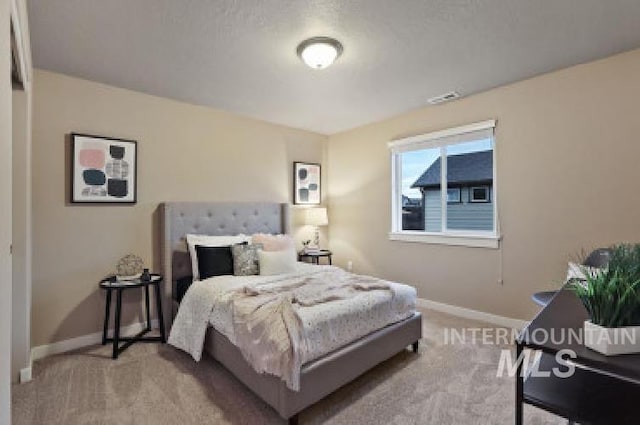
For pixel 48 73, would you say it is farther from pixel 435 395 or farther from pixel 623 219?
pixel 623 219

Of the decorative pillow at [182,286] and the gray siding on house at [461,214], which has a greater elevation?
the gray siding on house at [461,214]

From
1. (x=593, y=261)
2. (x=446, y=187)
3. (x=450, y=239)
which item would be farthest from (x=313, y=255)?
(x=593, y=261)

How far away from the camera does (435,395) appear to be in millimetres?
2096

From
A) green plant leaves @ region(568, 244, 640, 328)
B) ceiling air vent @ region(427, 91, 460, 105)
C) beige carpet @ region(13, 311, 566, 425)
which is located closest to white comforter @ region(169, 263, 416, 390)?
beige carpet @ region(13, 311, 566, 425)

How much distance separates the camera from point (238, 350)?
7.05 feet

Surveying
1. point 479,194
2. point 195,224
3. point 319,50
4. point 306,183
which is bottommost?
point 195,224

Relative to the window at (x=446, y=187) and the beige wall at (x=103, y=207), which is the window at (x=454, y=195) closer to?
the window at (x=446, y=187)

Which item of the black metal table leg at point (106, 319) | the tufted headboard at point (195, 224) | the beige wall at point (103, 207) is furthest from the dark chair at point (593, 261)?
the black metal table leg at point (106, 319)

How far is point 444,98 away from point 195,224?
3.10 metres

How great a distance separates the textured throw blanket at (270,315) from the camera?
1.76 meters

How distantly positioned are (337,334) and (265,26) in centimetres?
213

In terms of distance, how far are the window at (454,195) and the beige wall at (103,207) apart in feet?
8.25

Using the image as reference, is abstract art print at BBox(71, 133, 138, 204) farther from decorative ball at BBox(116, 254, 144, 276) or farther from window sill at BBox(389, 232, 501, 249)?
window sill at BBox(389, 232, 501, 249)

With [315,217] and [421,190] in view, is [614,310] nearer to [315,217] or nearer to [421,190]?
[421,190]
